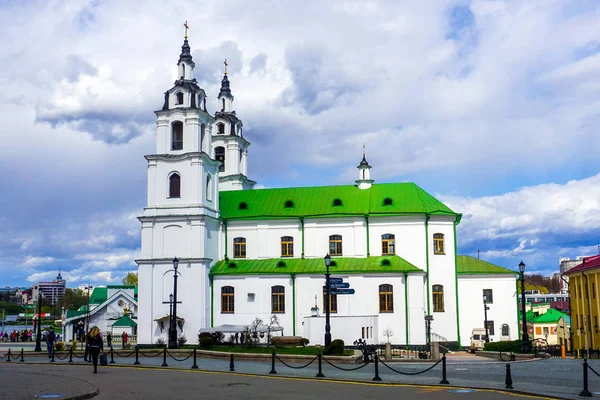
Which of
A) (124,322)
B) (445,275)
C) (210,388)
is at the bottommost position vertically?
(210,388)

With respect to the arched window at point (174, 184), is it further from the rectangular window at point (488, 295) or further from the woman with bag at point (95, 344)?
the rectangular window at point (488, 295)

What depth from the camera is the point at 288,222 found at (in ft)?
176

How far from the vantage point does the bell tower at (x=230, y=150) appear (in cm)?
6125

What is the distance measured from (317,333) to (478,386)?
26.9 metres

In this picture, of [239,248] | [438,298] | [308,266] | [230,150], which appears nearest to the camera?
[438,298]

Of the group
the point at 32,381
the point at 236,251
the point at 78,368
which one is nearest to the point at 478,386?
the point at 32,381

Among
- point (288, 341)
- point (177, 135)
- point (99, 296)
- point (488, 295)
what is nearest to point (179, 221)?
point (177, 135)

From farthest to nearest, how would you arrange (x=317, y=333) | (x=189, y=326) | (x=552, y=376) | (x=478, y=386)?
(x=189, y=326)
(x=317, y=333)
(x=552, y=376)
(x=478, y=386)

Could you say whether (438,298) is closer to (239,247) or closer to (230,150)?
(239,247)

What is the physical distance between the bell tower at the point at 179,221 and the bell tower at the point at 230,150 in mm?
8343

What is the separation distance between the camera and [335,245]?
52781 mm

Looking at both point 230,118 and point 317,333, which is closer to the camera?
point 317,333

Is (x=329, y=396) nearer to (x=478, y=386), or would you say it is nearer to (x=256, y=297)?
(x=478, y=386)

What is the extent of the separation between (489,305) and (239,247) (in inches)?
818
